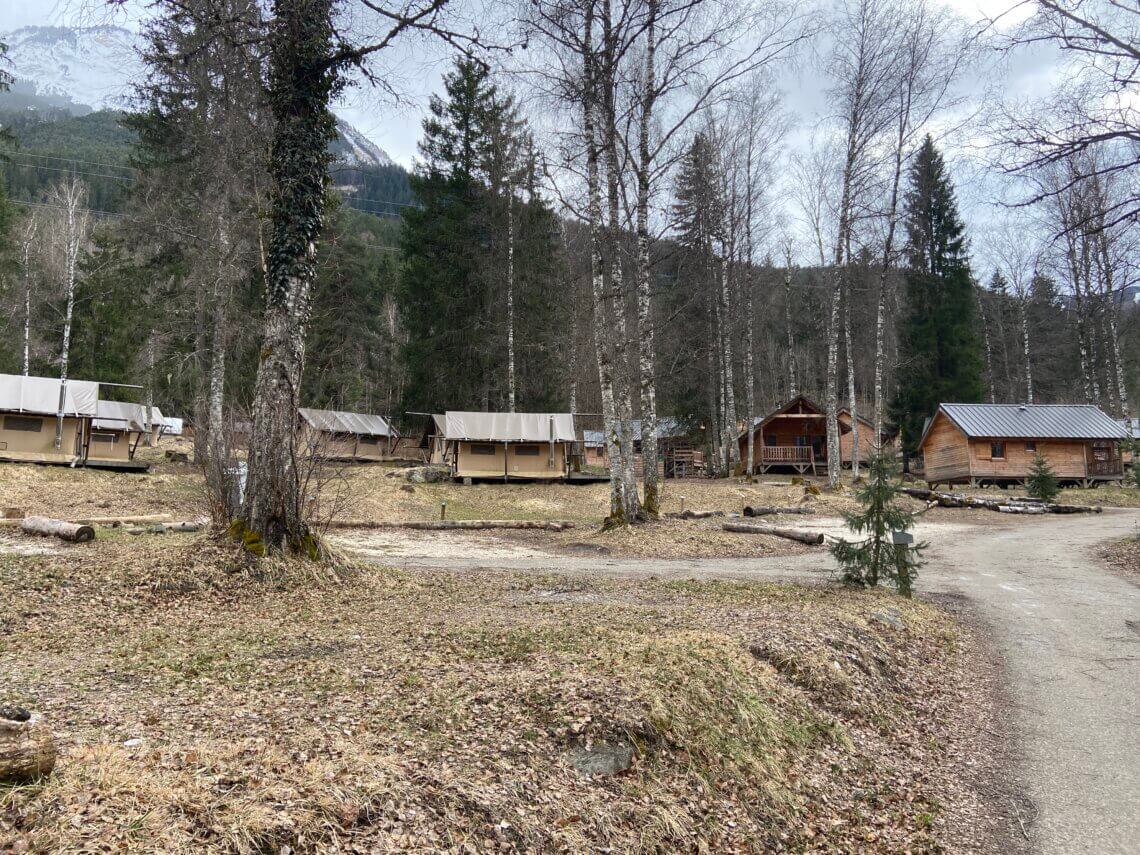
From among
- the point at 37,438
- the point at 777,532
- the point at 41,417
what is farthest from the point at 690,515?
the point at 37,438

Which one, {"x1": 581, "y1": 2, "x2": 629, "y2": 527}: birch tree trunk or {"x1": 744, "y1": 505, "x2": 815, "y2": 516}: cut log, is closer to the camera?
{"x1": 581, "y1": 2, "x2": 629, "y2": 527}: birch tree trunk

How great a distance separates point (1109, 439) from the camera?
1289 inches

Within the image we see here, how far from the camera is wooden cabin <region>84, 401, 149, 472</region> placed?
31.8 m

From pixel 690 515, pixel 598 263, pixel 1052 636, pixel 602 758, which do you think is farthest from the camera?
pixel 690 515

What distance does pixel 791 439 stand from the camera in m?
44.1

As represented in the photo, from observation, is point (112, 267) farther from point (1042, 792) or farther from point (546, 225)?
point (1042, 792)

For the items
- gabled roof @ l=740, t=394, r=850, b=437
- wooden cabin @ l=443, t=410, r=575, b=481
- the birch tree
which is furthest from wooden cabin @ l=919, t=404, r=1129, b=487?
the birch tree

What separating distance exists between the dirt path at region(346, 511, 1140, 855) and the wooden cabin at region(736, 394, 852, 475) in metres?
23.1

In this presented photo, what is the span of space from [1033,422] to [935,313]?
410 inches

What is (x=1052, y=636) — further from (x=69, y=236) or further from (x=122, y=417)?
(x=69, y=236)

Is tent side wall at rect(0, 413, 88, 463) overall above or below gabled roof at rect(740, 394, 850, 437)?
below

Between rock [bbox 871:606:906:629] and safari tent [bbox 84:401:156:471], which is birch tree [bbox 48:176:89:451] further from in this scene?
rock [bbox 871:606:906:629]

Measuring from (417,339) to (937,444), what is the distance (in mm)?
27081

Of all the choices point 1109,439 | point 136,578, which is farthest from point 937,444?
point 136,578
